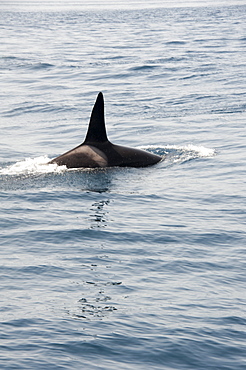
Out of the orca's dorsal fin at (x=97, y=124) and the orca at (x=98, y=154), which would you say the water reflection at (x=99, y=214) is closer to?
the orca at (x=98, y=154)

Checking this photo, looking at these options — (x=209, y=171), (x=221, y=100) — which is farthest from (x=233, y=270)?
(x=221, y=100)

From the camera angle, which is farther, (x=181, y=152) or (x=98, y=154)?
(x=181, y=152)

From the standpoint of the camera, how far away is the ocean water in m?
8.37

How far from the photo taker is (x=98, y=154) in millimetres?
16844

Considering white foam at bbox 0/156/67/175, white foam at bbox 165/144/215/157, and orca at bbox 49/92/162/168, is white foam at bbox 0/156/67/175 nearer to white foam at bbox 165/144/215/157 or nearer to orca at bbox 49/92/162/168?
orca at bbox 49/92/162/168

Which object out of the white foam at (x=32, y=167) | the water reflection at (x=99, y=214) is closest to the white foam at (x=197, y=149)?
the white foam at (x=32, y=167)

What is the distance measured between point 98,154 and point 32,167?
5.83 ft

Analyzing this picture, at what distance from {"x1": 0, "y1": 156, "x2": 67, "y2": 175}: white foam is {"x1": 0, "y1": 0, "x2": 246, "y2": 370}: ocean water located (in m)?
0.05

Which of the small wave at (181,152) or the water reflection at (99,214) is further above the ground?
the small wave at (181,152)

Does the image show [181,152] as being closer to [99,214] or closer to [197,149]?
[197,149]

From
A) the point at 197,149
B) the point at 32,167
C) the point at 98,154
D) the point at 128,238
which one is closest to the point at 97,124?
the point at 98,154

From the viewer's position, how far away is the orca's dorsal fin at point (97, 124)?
16.3m

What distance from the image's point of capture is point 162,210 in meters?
14.0

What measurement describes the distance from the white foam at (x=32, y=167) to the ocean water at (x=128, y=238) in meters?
0.05
